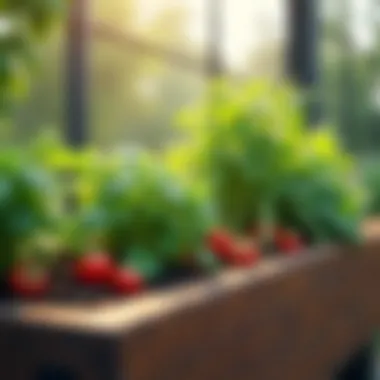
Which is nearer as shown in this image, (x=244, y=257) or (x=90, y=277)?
(x=90, y=277)

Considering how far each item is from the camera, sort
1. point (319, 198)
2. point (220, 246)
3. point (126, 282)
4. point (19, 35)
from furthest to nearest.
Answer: point (319, 198), point (220, 246), point (126, 282), point (19, 35)

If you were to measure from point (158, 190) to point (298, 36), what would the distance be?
13.8 ft

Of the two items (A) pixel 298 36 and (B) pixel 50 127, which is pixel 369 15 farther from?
(B) pixel 50 127

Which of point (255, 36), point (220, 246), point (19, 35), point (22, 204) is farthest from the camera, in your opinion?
point (255, 36)

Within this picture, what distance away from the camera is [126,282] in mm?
2723

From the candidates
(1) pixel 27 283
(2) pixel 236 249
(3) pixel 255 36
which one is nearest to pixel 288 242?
(2) pixel 236 249

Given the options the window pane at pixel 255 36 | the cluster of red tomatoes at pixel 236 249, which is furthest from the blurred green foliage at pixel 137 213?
the window pane at pixel 255 36

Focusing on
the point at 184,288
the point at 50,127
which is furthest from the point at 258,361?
the point at 50,127

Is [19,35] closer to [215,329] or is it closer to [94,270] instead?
[94,270]

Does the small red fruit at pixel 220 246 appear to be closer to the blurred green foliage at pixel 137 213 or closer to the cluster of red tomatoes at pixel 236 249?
the cluster of red tomatoes at pixel 236 249

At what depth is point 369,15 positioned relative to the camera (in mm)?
7613

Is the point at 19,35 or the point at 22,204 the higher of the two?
the point at 19,35

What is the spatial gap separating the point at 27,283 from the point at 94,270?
0.19 meters

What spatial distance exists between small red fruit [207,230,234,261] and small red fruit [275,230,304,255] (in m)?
0.43
